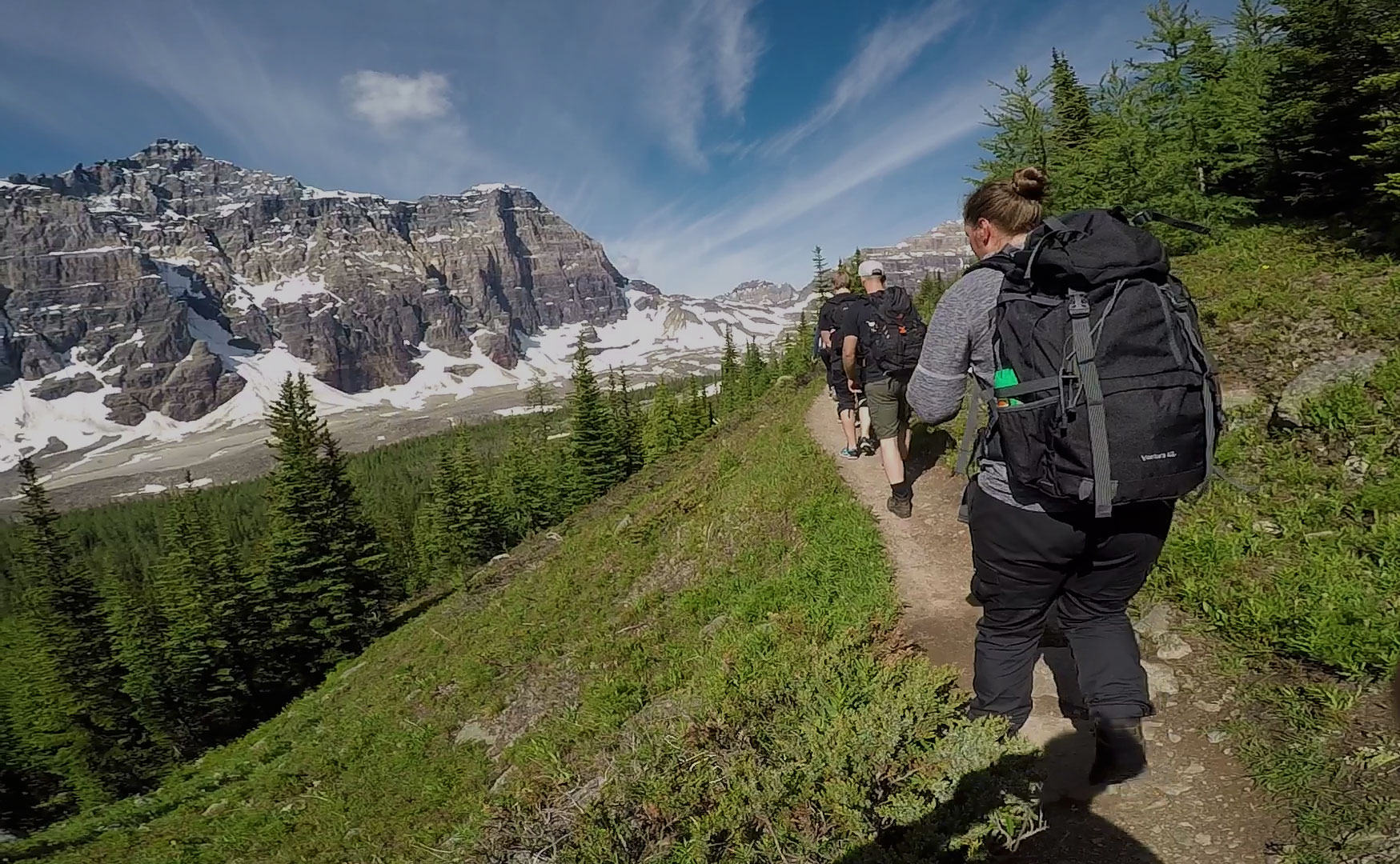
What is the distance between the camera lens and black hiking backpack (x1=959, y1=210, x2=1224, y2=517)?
9.28ft

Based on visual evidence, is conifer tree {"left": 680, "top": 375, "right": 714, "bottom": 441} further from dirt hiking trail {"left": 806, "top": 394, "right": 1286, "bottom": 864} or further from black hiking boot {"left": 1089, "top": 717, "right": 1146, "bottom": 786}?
black hiking boot {"left": 1089, "top": 717, "right": 1146, "bottom": 786}

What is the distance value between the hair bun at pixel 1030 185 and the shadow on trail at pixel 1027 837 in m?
2.99

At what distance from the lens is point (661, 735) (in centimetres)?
405

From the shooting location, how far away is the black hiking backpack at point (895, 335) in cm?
854

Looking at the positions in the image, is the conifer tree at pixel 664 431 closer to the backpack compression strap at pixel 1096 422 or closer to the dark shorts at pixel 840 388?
the dark shorts at pixel 840 388

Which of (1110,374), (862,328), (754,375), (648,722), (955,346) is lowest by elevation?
(648,722)

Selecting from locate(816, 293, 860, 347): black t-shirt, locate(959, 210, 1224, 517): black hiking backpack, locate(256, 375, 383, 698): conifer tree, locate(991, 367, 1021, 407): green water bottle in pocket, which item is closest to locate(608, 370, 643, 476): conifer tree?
locate(256, 375, 383, 698): conifer tree

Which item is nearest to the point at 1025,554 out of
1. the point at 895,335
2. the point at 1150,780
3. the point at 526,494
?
the point at 1150,780

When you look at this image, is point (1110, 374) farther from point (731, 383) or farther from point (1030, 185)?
point (731, 383)

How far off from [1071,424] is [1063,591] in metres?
1.26

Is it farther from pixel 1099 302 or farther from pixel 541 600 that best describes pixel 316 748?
pixel 1099 302

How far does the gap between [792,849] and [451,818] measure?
773cm

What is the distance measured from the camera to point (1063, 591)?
3.65 metres

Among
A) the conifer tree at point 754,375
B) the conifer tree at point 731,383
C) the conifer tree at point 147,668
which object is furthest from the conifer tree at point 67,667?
the conifer tree at point 754,375
